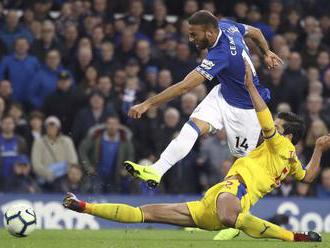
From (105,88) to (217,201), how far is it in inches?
275

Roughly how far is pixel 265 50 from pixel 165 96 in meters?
1.68

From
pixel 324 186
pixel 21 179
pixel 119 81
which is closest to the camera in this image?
pixel 21 179

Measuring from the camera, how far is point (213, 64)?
11.9m

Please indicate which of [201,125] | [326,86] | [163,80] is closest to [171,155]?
[201,125]

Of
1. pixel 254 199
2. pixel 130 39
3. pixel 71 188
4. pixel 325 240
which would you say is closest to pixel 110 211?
pixel 254 199

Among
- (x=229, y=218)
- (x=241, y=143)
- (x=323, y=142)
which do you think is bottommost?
(x=241, y=143)

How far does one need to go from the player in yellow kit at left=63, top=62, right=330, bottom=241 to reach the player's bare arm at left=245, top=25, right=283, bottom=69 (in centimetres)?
87

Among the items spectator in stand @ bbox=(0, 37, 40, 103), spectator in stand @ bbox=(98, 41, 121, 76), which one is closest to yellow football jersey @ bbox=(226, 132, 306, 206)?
spectator in stand @ bbox=(0, 37, 40, 103)

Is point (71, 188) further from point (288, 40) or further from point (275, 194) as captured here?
point (288, 40)

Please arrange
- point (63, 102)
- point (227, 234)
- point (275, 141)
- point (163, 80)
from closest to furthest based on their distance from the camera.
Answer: point (275, 141)
point (227, 234)
point (63, 102)
point (163, 80)

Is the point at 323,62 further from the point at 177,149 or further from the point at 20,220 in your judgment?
the point at 20,220

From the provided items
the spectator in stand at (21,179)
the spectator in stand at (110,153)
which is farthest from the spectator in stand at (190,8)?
the spectator in stand at (21,179)

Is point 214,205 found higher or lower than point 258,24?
higher

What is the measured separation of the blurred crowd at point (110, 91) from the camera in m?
17.1
